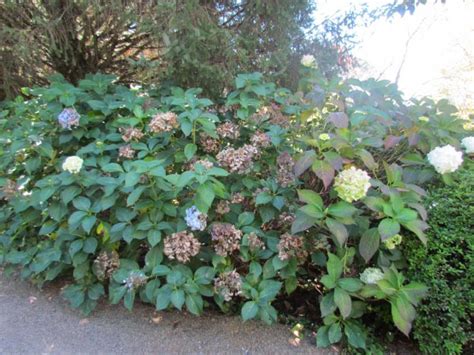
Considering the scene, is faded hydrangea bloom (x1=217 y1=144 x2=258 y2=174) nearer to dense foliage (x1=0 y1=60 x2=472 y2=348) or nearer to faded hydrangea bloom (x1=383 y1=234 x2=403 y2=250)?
dense foliage (x1=0 y1=60 x2=472 y2=348)

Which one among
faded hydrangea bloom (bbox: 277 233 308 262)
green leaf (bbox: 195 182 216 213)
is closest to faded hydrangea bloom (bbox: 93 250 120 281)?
green leaf (bbox: 195 182 216 213)

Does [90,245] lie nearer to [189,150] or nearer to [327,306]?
[189,150]

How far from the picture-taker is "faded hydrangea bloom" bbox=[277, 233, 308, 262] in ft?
6.39

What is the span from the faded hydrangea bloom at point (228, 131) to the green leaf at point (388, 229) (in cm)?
104

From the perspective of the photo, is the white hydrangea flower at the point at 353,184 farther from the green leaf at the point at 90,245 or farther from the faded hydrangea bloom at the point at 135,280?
the green leaf at the point at 90,245

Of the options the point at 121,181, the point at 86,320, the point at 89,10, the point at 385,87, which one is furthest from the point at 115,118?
the point at 385,87

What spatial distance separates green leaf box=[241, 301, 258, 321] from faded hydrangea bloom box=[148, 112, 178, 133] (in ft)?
3.44

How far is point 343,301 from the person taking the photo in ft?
5.87

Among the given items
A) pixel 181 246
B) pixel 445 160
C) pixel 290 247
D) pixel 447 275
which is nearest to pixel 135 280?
pixel 181 246

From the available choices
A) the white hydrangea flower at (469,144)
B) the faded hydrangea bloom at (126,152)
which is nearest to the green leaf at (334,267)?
the white hydrangea flower at (469,144)

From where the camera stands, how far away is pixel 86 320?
2.17 metres

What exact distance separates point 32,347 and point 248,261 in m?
1.19

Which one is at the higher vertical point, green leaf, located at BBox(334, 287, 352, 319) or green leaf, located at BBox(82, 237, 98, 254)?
green leaf, located at BBox(82, 237, 98, 254)

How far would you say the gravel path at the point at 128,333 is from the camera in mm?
1955
